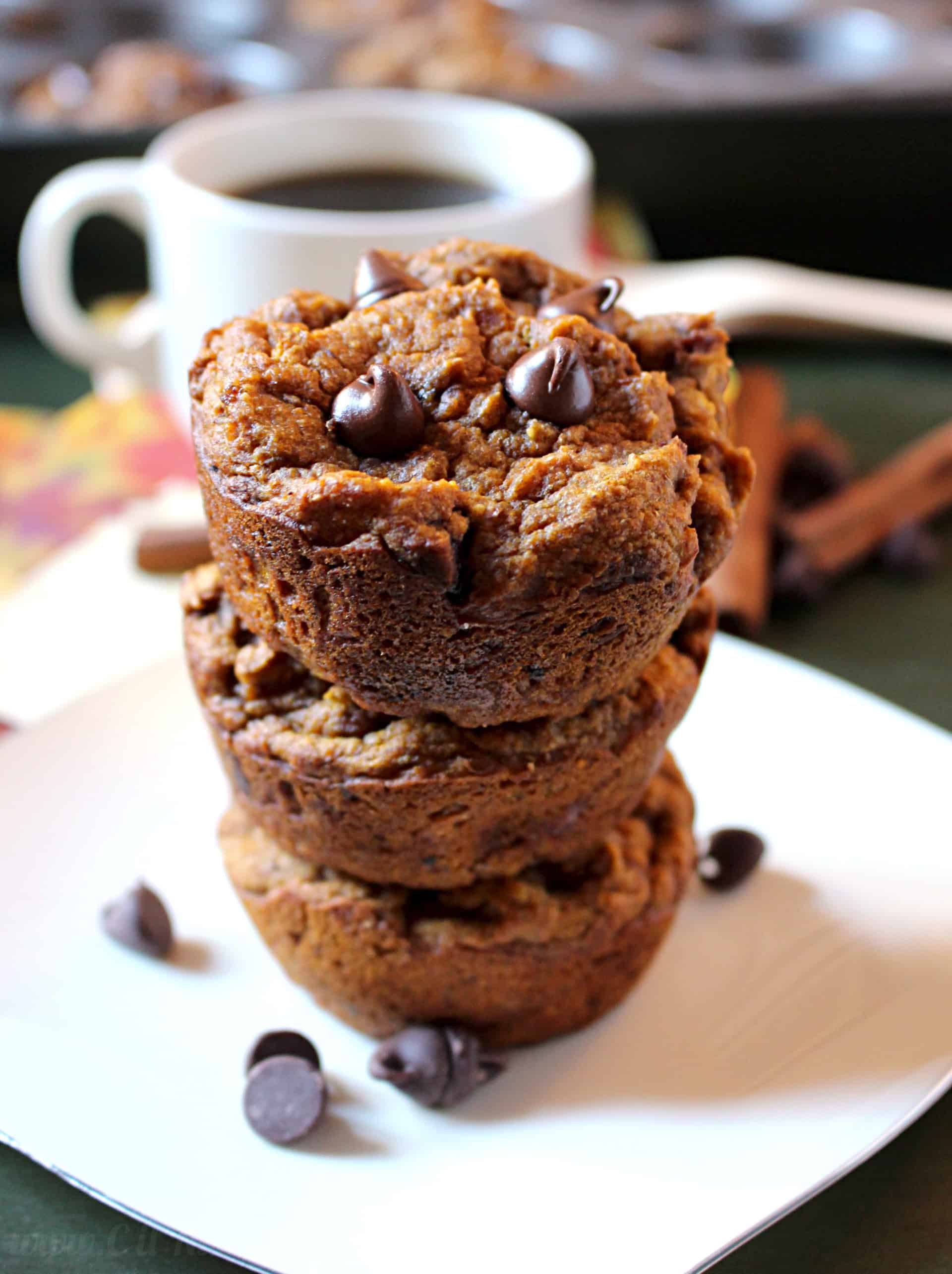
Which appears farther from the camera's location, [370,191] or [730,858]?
[370,191]

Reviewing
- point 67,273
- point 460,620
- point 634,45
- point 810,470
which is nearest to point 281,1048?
point 460,620

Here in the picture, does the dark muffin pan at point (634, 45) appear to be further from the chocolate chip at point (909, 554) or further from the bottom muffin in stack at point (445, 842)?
the bottom muffin in stack at point (445, 842)

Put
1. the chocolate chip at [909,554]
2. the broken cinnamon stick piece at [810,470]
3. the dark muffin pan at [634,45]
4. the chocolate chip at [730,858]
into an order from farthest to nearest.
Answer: the dark muffin pan at [634,45] → the broken cinnamon stick piece at [810,470] → the chocolate chip at [909,554] → the chocolate chip at [730,858]

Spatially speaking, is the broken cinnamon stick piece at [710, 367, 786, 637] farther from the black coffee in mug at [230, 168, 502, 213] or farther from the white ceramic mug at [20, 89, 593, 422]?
the black coffee in mug at [230, 168, 502, 213]

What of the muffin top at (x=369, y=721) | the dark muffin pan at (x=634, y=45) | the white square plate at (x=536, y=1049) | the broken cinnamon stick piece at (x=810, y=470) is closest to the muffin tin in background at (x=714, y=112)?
the dark muffin pan at (x=634, y=45)

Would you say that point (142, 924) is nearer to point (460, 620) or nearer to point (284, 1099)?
point (284, 1099)

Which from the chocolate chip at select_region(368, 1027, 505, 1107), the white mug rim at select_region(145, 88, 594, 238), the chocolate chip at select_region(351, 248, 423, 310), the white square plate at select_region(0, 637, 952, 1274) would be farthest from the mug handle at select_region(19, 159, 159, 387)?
the chocolate chip at select_region(368, 1027, 505, 1107)

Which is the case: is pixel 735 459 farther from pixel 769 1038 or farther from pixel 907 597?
pixel 907 597
